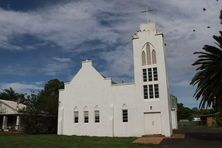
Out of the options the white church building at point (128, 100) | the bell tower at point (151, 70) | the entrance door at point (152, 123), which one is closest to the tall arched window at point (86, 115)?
the white church building at point (128, 100)

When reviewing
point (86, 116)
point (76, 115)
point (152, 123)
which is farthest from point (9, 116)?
point (152, 123)

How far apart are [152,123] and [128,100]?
352 cm

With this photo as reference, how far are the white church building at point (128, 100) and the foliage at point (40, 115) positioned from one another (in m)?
5.75

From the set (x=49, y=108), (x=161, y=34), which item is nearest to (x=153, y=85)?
(x=161, y=34)

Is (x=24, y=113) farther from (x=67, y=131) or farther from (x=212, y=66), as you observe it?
(x=212, y=66)

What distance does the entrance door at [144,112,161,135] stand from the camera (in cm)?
3238

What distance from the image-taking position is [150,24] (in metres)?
34.8

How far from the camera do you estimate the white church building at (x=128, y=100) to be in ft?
107

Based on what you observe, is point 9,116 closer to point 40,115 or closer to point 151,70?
point 40,115

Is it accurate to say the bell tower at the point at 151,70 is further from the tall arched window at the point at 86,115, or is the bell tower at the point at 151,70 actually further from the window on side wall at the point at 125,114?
the tall arched window at the point at 86,115

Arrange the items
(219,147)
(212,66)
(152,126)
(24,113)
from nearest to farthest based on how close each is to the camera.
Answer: (219,147) < (212,66) < (152,126) < (24,113)

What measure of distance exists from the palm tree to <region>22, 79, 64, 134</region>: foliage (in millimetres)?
21737

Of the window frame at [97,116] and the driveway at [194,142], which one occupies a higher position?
the window frame at [97,116]

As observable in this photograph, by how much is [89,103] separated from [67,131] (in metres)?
4.25
